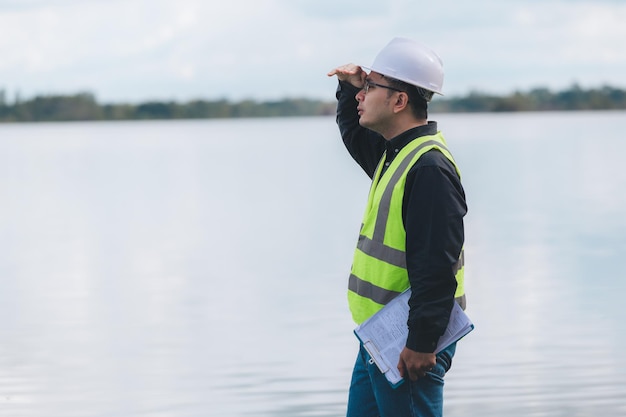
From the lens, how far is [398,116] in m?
3.06

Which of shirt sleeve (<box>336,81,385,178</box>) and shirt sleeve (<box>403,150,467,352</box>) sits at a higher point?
shirt sleeve (<box>336,81,385,178</box>)

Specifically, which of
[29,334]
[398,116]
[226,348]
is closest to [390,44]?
[398,116]

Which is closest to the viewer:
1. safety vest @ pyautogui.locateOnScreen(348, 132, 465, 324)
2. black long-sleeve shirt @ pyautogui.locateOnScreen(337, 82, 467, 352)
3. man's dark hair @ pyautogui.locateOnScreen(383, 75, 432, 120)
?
black long-sleeve shirt @ pyautogui.locateOnScreen(337, 82, 467, 352)

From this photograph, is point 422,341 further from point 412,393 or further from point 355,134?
point 355,134

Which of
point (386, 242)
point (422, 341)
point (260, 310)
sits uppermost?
point (386, 242)

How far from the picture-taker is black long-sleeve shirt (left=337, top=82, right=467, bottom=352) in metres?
2.83

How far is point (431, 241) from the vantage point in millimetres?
2828

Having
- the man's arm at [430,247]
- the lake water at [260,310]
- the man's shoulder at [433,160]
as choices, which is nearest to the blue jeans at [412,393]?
the man's arm at [430,247]

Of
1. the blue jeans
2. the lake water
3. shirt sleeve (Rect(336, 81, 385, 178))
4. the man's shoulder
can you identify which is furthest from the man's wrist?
the lake water

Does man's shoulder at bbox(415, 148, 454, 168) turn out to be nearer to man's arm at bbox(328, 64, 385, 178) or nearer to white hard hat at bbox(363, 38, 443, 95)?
white hard hat at bbox(363, 38, 443, 95)

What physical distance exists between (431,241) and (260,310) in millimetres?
5371

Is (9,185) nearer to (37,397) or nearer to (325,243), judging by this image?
(325,243)

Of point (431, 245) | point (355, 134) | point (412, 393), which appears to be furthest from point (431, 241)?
Answer: point (355, 134)

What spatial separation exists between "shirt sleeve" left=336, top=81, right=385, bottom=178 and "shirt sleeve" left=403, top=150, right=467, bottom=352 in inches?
24.6
